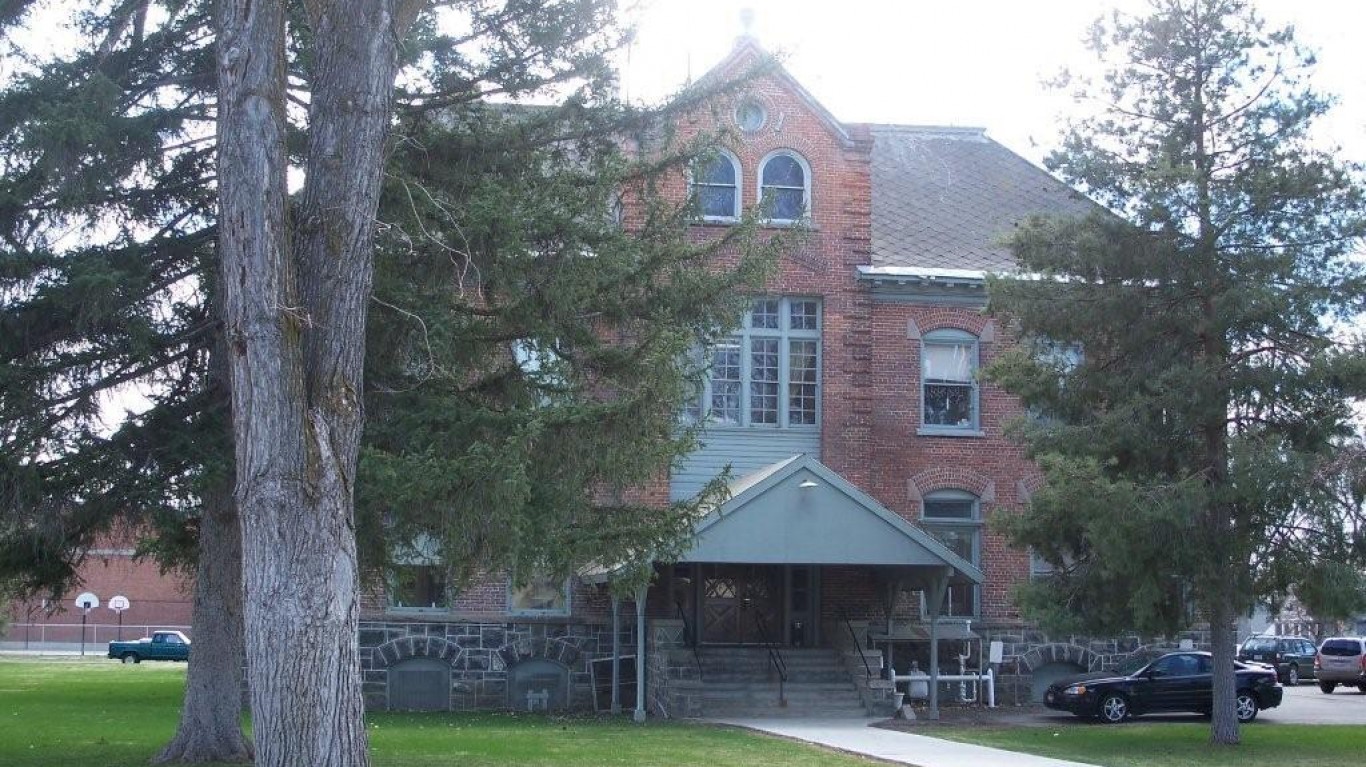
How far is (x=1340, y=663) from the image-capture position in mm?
37875

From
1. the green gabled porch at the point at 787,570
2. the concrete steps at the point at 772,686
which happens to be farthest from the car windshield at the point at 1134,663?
the concrete steps at the point at 772,686

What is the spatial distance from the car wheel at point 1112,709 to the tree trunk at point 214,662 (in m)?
15.0

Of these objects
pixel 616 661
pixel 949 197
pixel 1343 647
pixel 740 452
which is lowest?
pixel 1343 647

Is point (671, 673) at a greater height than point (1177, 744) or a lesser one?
greater

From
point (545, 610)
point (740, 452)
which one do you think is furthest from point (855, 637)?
point (545, 610)

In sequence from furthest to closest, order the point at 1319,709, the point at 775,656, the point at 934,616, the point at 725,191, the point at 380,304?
the point at 1319,709, the point at 725,191, the point at 775,656, the point at 934,616, the point at 380,304

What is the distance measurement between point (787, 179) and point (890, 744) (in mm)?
11872

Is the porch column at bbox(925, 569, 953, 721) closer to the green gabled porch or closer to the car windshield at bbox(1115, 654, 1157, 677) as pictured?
the green gabled porch

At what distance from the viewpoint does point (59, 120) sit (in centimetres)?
1343

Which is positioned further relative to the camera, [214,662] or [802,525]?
[802,525]

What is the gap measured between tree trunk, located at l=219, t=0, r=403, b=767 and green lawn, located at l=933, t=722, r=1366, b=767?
1163 cm

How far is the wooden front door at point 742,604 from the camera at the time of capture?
90.1 feet

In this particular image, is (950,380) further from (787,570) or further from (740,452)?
(787,570)

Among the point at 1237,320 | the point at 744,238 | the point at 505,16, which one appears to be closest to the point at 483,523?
the point at 744,238
